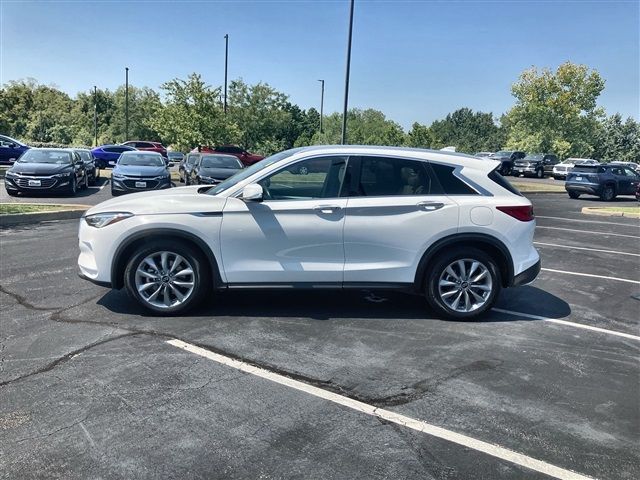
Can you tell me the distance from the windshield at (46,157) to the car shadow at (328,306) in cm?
1266

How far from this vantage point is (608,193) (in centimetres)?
2395

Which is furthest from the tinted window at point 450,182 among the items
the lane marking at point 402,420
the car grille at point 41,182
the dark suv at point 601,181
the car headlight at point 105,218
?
the dark suv at point 601,181

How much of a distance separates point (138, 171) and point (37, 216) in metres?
5.52

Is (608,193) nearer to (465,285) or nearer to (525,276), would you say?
(525,276)

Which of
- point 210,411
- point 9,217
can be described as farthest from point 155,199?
point 9,217

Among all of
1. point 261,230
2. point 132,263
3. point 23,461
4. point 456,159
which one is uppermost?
point 456,159

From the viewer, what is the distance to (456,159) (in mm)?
5742

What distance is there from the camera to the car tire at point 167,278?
5.29 metres

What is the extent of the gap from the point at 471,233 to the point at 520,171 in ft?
131

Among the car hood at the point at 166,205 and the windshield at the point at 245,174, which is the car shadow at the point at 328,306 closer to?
the car hood at the point at 166,205

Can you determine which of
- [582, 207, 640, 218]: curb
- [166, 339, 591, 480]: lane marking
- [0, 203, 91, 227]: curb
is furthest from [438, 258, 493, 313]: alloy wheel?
[582, 207, 640, 218]: curb

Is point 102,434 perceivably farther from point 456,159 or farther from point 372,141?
point 372,141

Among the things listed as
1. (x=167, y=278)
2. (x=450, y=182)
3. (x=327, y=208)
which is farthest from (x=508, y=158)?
(x=167, y=278)

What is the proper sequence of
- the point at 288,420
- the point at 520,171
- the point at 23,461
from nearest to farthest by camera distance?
the point at 23,461 < the point at 288,420 < the point at 520,171
